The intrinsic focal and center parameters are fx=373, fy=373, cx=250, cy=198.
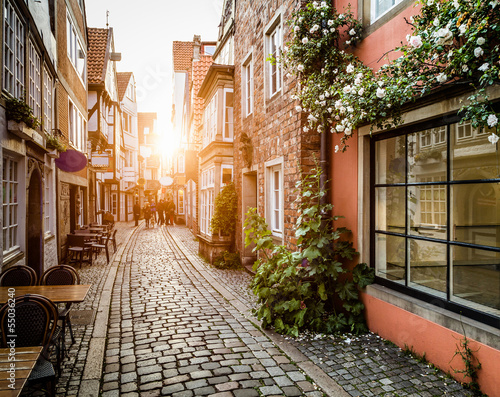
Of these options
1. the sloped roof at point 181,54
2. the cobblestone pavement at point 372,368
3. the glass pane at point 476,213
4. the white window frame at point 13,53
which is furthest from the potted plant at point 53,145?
the sloped roof at point 181,54

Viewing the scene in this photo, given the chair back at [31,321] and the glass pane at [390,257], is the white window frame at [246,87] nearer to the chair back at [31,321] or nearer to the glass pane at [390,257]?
the glass pane at [390,257]

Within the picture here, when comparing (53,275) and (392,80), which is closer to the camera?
(392,80)

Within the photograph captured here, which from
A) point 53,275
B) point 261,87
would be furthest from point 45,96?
point 53,275

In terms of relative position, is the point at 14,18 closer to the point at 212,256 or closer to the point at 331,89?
the point at 331,89

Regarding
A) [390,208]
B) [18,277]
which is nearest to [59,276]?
[18,277]

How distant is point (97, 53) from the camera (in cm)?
1717

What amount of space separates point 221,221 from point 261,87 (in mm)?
3677

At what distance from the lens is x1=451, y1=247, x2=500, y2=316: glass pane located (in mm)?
3648

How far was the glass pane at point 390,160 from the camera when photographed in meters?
4.47

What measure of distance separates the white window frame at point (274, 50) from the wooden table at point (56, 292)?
489 cm

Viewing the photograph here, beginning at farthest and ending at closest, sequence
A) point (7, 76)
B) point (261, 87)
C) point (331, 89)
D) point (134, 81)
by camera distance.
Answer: point (134, 81)
point (261, 87)
point (7, 76)
point (331, 89)

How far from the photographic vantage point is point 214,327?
5113mm

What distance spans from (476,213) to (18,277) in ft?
19.2

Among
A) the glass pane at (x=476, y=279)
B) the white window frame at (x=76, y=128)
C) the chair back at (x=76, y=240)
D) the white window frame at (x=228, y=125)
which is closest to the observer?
the glass pane at (x=476, y=279)
